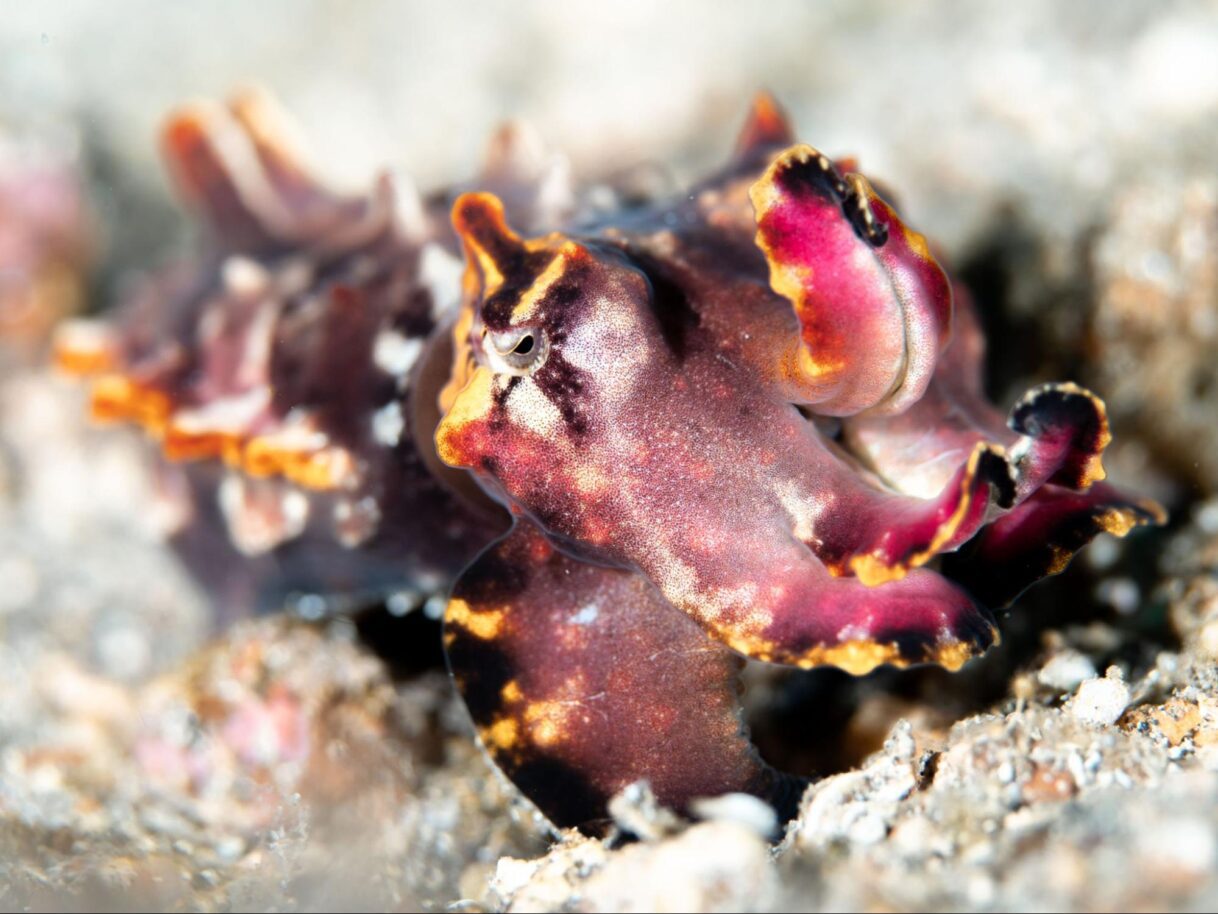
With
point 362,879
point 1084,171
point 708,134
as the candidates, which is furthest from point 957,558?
point 708,134

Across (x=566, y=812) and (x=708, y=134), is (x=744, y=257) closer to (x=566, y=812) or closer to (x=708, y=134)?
(x=566, y=812)

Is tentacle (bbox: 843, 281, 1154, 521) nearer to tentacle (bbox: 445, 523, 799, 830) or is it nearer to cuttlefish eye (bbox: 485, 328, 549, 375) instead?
tentacle (bbox: 445, 523, 799, 830)

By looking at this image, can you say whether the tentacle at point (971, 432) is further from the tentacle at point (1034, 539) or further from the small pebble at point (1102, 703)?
the small pebble at point (1102, 703)

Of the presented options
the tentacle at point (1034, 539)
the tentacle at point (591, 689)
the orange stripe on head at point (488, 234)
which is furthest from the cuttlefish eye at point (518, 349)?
the tentacle at point (1034, 539)

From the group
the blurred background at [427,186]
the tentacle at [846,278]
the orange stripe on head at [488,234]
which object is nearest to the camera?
the tentacle at [846,278]

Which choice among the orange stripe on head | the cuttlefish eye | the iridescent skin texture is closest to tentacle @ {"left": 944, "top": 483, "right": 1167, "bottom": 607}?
the iridescent skin texture
